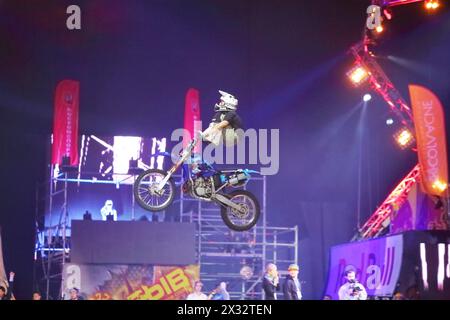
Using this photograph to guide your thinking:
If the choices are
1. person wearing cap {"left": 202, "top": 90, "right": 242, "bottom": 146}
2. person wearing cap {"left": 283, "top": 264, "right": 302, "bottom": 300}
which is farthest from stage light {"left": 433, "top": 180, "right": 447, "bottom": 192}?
person wearing cap {"left": 202, "top": 90, "right": 242, "bottom": 146}

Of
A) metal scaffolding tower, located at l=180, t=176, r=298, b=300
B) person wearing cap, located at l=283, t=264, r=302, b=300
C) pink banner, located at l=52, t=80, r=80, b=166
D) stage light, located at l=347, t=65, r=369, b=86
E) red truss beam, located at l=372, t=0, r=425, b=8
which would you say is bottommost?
person wearing cap, located at l=283, t=264, r=302, b=300

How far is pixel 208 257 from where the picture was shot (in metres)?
18.0

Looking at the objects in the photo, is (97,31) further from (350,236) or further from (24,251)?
(350,236)

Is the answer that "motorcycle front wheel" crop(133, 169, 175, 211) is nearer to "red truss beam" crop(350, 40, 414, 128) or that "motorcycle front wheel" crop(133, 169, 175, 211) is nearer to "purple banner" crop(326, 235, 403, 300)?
"purple banner" crop(326, 235, 403, 300)

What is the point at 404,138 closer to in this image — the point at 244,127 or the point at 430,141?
the point at 430,141

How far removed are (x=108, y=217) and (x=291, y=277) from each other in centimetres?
513

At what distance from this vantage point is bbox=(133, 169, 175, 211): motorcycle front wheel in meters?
9.86

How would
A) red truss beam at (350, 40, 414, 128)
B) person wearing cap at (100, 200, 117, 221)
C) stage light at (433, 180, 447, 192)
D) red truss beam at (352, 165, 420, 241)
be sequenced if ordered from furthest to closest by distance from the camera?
red truss beam at (352, 165, 420, 241) < person wearing cap at (100, 200, 117, 221) < red truss beam at (350, 40, 414, 128) < stage light at (433, 180, 447, 192)

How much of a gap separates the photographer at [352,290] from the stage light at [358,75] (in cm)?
395

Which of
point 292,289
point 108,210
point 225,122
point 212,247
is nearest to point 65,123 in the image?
point 108,210

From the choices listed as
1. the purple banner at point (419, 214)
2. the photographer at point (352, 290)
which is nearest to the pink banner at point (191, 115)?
the photographer at point (352, 290)

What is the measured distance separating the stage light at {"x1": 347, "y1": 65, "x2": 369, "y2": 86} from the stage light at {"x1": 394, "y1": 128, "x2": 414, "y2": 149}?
1.58 m

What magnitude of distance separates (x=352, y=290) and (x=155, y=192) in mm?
6092

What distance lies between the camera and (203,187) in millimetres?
9930
